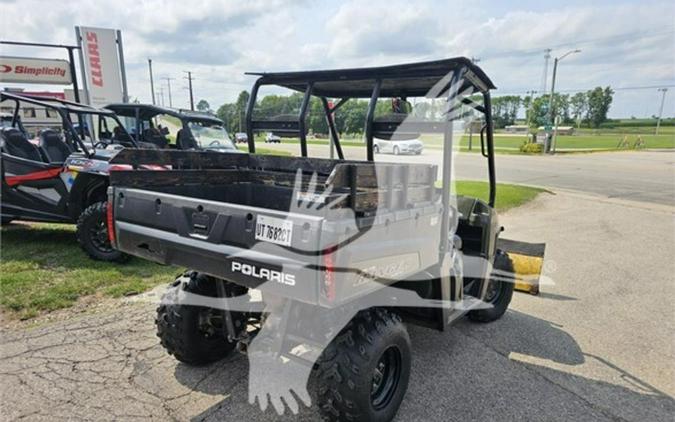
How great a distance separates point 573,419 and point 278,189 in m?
2.58

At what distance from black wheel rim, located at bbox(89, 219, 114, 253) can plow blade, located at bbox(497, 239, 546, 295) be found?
16.1 ft

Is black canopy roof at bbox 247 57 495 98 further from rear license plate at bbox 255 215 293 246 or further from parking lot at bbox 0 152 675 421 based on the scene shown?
rear license plate at bbox 255 215 293 246

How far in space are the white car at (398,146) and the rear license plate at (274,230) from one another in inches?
44.8

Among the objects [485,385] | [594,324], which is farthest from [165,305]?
[594,324]

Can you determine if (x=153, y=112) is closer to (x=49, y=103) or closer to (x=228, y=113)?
(x=49, y=103)

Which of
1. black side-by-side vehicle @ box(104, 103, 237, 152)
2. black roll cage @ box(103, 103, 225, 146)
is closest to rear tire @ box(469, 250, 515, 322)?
black side-by-side vehicle @ box(104, 103, 237, 152)

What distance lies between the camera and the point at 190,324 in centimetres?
313

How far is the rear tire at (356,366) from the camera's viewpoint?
237 centimetres

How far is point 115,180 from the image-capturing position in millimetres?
2789

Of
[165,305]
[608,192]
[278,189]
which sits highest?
[278,189]

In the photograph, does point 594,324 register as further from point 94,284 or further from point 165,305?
point 94,284

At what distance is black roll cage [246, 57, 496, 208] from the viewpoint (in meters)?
2.72

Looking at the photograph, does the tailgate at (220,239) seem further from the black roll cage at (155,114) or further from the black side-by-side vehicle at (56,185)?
the black roll cage at (155,114)

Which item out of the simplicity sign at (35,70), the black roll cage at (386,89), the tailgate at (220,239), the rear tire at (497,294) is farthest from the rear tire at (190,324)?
the simplicity sign at (35,70)
